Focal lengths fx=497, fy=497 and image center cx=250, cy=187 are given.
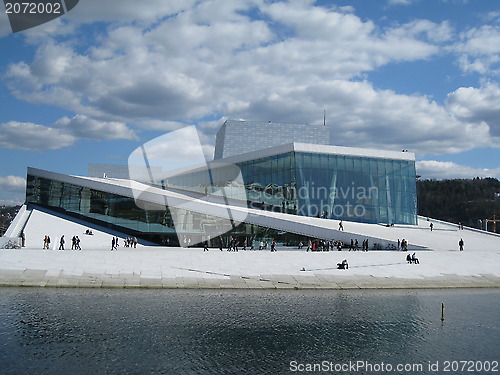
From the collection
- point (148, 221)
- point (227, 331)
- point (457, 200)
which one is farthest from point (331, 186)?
point (457, 200)

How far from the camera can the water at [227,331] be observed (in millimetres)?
10852

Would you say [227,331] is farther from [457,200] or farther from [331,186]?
[457,200]

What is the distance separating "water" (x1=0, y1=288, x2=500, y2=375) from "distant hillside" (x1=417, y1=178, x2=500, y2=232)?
86.5 m

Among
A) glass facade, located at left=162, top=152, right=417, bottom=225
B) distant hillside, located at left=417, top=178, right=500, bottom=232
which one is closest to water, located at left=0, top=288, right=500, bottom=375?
glass facade, located at left=162, top=152, right=417, bottom=225

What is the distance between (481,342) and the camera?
12.8m

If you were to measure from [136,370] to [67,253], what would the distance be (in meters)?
13.9

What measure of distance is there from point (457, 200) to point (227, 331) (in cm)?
9778

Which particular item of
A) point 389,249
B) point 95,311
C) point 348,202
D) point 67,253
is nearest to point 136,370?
point 95,311

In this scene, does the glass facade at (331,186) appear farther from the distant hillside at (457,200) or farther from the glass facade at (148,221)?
the distant hillside at (457,200)

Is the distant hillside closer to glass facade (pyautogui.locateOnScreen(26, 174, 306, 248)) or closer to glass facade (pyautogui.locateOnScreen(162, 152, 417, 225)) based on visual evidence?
glass facade (pyautogui.locateOnScreen(162, 152, 417, 225))

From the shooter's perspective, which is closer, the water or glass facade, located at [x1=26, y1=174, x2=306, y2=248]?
the water

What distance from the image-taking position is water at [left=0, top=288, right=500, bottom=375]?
35.6 ft

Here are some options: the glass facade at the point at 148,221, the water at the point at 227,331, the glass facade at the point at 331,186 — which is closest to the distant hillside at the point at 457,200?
the glass facade at the point at 331,186

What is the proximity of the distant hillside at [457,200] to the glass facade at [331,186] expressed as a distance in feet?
208
